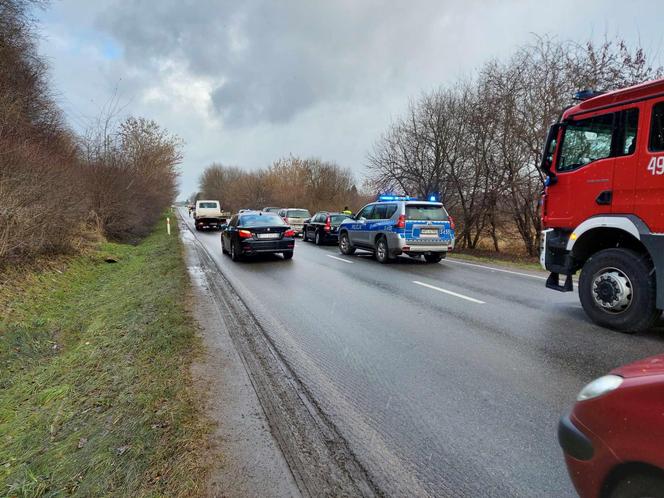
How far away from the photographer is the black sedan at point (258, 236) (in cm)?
1290

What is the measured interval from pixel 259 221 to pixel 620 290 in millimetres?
10296

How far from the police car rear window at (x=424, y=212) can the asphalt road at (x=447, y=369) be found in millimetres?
3878

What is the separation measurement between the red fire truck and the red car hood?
4.08 metres

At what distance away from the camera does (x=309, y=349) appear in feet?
16.0

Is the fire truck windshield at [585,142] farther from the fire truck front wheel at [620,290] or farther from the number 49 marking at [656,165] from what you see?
the fire truck front wheel at [620,290]

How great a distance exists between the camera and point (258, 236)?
13000 mm

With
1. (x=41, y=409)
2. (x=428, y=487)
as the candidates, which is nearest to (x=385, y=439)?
(x=428, y=487)

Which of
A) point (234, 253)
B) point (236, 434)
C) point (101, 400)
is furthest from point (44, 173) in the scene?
point (236, 434)

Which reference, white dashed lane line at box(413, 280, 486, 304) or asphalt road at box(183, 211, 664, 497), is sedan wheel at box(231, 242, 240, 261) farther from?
white dashed lane line at box(413, 280, 486, 304)

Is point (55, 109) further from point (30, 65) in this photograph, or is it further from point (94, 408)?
point (94, 408)

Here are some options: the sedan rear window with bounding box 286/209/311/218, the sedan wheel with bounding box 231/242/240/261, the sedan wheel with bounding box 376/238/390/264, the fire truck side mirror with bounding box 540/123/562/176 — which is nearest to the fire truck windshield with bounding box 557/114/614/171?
the fire truck side mirror with bounding box 540/123/562/176

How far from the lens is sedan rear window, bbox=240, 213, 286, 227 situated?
13.3 m

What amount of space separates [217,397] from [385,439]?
1554mm

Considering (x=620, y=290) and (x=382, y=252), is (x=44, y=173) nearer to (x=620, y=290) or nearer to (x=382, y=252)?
(x=382, y=252)
